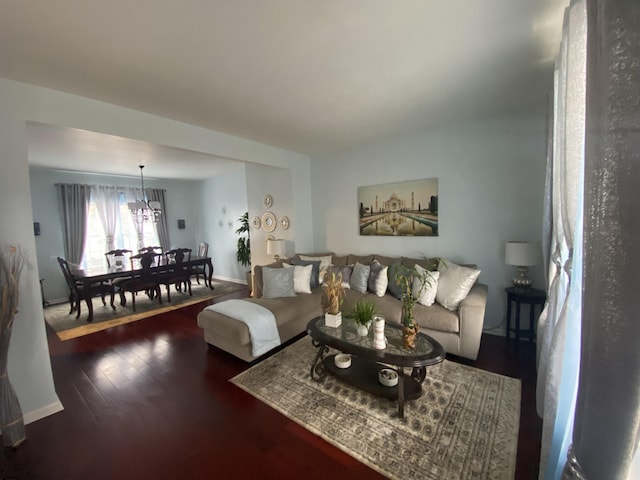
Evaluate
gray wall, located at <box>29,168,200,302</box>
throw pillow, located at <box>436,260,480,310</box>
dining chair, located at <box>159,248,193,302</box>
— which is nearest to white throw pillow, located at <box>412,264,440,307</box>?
throw pillow, located at <box>436,260,480,310</box>

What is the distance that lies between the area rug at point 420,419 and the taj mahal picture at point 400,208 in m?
1.82

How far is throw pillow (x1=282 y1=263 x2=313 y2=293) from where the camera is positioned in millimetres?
3613

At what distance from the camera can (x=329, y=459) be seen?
163 cm

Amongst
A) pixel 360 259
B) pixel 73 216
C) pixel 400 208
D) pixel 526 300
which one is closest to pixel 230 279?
pixel 73 216

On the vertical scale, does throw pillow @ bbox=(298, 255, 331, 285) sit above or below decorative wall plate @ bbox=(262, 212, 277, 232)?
below

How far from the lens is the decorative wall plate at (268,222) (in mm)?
4930

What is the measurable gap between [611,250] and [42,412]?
11.5ft

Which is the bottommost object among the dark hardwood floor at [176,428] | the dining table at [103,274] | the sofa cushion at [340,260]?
the dark hardwood floor at [176,428]

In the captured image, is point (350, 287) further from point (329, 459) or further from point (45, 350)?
point (45, 350)

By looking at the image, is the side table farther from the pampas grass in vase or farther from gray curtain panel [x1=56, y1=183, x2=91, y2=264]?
gray curtain panel [x1=56, y1=183, x2=91, y2=264]

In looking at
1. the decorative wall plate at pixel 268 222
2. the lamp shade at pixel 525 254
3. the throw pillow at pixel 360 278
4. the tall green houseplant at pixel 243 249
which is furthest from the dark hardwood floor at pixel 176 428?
the tall green houseplant at pixel 243 249

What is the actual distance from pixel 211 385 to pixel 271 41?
2.79m

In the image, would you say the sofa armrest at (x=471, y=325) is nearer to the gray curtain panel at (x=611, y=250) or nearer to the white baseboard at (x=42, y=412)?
the gray curtain panel at (x=611, y=250)

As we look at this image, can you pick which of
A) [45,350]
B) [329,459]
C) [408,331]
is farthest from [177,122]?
[329,459]
